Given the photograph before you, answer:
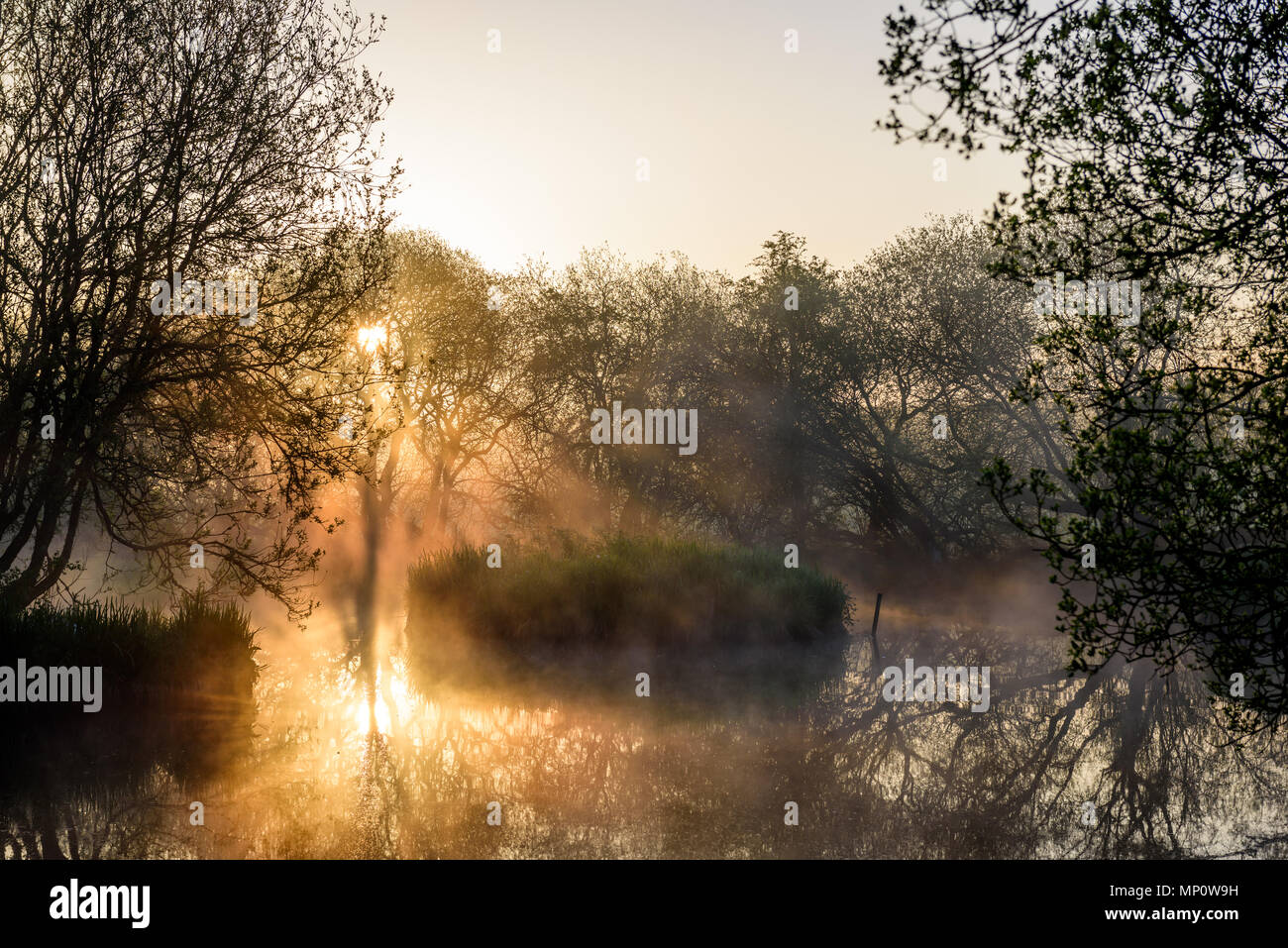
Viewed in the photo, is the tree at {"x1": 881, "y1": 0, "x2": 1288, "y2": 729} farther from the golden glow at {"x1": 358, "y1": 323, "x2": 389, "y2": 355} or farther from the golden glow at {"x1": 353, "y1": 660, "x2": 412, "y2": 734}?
the golden glow at {"x1": 358, "y1": 323, "x2": 389, "y2": 355}

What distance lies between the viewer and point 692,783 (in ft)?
35.3

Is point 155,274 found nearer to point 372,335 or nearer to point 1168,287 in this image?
point 1168,287

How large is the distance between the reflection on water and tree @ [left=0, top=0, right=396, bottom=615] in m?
3.49

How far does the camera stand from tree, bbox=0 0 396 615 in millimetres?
11992

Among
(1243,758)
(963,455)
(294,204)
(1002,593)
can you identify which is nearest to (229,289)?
(294,204)

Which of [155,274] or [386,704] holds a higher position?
[155,274]

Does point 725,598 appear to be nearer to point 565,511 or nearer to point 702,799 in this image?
point 702,799

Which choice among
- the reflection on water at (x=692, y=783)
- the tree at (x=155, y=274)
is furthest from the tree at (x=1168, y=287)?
the tree at (x=155, y=274)

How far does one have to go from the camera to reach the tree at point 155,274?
12.0 meters

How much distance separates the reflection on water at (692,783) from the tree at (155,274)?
3494 mm

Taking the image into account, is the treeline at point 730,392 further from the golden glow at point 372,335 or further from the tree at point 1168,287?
the tree at point 1168,287

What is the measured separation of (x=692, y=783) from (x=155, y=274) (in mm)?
9748

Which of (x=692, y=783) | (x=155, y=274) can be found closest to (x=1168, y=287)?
(x=692, y=783)

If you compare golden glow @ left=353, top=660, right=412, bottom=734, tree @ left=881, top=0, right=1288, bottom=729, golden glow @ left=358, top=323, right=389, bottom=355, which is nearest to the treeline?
golden glow @ left=358, top=323, right=389, bottom=355
